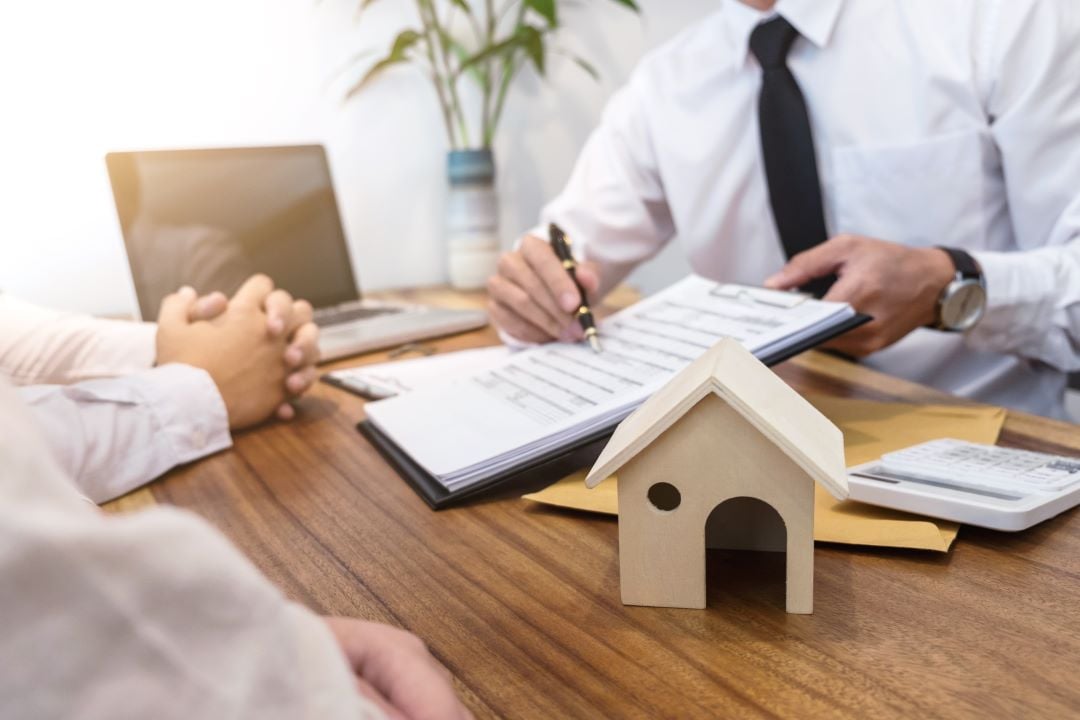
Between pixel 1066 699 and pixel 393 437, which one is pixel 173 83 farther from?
pixel 1066 699

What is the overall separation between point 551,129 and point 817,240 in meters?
1.03

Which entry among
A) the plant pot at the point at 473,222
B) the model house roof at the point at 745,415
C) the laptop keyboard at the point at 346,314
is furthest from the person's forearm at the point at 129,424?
the plant pot at the point at 473,222

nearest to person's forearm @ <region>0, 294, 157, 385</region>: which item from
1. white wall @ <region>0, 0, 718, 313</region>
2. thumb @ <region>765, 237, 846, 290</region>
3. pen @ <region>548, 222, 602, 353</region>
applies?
pen @ <region>548, 222, 602, 353</region>

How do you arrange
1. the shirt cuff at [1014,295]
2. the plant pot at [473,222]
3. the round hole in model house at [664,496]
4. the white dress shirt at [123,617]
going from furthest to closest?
the plant pot at [473,222], the shirt cuff at [1014,295], the round hole in model house at [664,496], the white dress shirt at [123,617]

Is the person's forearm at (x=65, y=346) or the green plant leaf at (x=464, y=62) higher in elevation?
the green plant leaf at (x=464, y=62)

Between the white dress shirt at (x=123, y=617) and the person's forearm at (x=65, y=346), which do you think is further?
the person's forearm at (x=65, y=346)

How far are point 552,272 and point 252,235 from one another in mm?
697

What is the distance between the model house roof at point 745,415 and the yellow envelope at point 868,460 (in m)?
0.06

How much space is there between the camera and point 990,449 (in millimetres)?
609

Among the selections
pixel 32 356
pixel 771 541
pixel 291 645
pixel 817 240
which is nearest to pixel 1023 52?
pixel 817 240

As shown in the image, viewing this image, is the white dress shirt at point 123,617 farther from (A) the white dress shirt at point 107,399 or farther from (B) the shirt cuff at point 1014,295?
(B) the shirt cuff at point 1014,295

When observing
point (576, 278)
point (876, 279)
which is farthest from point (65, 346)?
point (876, 279)

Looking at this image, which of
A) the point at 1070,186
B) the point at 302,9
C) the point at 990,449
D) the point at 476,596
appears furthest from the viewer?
the point at 302,9

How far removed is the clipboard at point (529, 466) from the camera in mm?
608
